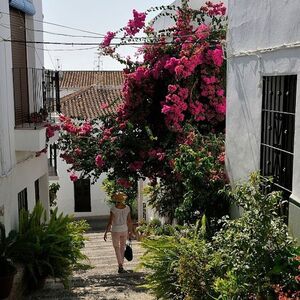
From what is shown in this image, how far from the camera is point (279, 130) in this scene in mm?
6617

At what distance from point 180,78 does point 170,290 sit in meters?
4.65

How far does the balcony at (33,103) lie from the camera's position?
31.1 feet

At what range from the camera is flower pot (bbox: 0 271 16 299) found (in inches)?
292

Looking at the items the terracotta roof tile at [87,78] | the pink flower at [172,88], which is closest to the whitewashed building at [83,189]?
the terracotta roof tile at [87,78]

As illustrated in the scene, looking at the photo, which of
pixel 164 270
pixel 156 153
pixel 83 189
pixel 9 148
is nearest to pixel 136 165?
pixel 156 153

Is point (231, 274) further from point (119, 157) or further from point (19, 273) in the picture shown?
point (119, 157)

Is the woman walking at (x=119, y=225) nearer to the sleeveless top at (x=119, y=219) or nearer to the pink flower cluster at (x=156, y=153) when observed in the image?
the sleeveless top at (x=119, y=219)

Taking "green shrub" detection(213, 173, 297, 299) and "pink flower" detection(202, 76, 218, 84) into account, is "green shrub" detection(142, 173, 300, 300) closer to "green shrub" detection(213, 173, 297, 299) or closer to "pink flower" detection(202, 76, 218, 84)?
"green shrub" detection(213, 173, 297, 299)

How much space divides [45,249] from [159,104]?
163 inches

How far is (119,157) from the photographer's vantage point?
1066 cm

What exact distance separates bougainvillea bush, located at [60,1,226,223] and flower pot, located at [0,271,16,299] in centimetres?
351

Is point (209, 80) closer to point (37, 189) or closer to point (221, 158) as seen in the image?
point (221, 158)

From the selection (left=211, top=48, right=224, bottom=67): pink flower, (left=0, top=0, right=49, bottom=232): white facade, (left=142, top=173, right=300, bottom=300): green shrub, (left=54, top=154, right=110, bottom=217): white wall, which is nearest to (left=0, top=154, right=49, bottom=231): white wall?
(left=0, top=0, right=49, bottom=232): white facade

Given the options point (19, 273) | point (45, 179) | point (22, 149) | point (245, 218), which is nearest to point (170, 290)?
point (245, 218)
